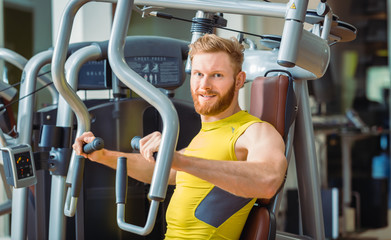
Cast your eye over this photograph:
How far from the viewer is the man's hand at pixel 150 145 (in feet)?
3.95

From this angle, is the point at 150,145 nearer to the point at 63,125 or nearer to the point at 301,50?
the point at 301,50

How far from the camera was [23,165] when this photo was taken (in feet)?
5.90

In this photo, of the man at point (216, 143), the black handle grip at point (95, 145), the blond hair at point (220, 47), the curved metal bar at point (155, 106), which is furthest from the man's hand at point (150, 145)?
the blond hair at point (220, 47)

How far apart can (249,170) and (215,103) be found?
30 cm

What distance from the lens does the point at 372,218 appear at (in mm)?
4258

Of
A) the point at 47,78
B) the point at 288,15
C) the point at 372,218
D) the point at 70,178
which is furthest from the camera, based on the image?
the point at 372,218

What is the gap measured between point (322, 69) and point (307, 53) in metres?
0.10

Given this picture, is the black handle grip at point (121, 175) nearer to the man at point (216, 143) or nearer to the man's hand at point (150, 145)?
the man's hand at point (150, 145)

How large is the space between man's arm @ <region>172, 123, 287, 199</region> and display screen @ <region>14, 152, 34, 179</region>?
0.76 metres

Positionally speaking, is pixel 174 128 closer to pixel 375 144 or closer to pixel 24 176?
pixel 24 176

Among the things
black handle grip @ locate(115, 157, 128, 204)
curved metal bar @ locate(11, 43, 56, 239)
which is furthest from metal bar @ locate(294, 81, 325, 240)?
curved metal bar @ locate(11, 43, 56, 239)

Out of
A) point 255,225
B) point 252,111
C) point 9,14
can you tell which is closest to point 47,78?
point 252,111

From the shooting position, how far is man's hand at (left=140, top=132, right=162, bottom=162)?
1.21m

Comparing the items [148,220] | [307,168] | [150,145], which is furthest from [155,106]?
[307,168]
